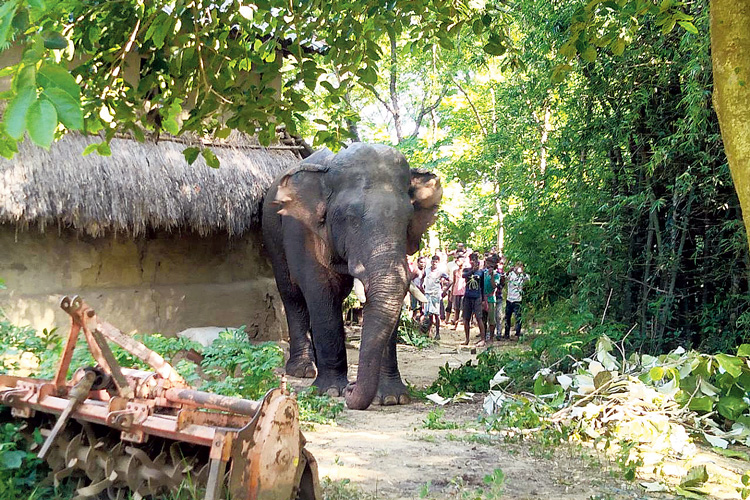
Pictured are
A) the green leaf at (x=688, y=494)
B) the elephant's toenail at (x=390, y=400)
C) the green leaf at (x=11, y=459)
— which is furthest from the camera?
the elephant's toenail at (x=390, y=400)

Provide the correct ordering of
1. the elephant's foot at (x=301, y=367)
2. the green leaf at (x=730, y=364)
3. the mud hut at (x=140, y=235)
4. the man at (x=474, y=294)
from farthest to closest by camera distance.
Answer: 1. the man at (x=474, y=294)
2. the elephant's foot at (x=301, y=367)
3. the mud hut at (x=140, y=235)
4. the green leaf at (x=730, y=364)

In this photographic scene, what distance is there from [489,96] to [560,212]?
12797 mm

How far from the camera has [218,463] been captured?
3143 millimetres

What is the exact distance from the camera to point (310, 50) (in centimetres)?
1162

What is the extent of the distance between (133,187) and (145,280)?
1.48m

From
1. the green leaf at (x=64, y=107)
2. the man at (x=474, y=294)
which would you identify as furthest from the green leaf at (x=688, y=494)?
the man at (x=474, y=294)

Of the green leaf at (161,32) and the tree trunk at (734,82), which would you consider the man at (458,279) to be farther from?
the tree trunk at (734,82)

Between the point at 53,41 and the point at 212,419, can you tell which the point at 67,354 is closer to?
the point at 212,419

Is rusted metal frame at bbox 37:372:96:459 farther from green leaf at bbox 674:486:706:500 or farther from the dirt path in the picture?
green leaf at bbox 674:486:706:500

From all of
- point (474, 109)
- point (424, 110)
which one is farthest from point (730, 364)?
point (424, 110)

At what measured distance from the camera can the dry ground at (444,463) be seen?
4461 millimetres

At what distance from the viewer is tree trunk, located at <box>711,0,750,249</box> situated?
10.2 feet

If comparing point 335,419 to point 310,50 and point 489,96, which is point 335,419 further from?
point 489,96

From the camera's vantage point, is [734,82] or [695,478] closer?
[734,82]
